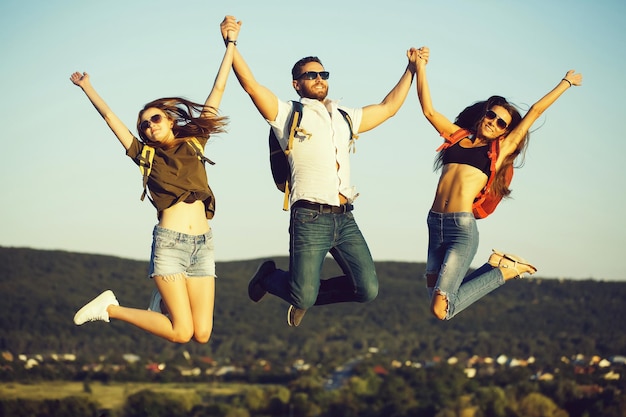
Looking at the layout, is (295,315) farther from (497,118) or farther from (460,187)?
(497,118)

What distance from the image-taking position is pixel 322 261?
12.6m

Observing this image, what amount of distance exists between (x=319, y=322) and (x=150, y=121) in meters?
173

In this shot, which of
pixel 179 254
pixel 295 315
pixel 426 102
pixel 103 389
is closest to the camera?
pixel 179 254

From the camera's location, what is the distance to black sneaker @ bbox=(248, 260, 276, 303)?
13516 mm

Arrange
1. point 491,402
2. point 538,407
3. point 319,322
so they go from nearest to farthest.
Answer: point 538,407 → point 491,402 → point 319,322

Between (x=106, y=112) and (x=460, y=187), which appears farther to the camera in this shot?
(x=460, y=187)

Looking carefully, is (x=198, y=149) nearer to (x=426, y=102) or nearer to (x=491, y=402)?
(x=426, y=102)

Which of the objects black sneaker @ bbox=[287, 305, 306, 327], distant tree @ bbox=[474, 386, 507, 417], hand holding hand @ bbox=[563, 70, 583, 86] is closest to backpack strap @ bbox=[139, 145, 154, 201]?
black sneaker @ bbox=[287, 305, 306, 327]

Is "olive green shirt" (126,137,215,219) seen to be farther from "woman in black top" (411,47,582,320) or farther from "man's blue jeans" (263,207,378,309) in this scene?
"woman in black top" (411,47,582,320)

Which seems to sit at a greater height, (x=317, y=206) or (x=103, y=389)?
(x=317, y=206)

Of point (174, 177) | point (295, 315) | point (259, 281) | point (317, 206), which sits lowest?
point (295, 315)

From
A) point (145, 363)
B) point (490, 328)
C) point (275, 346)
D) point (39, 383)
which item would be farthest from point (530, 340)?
point (39, 383)

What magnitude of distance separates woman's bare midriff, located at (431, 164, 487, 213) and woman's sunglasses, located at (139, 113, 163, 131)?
363cm

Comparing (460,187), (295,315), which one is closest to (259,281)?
(295,315)
